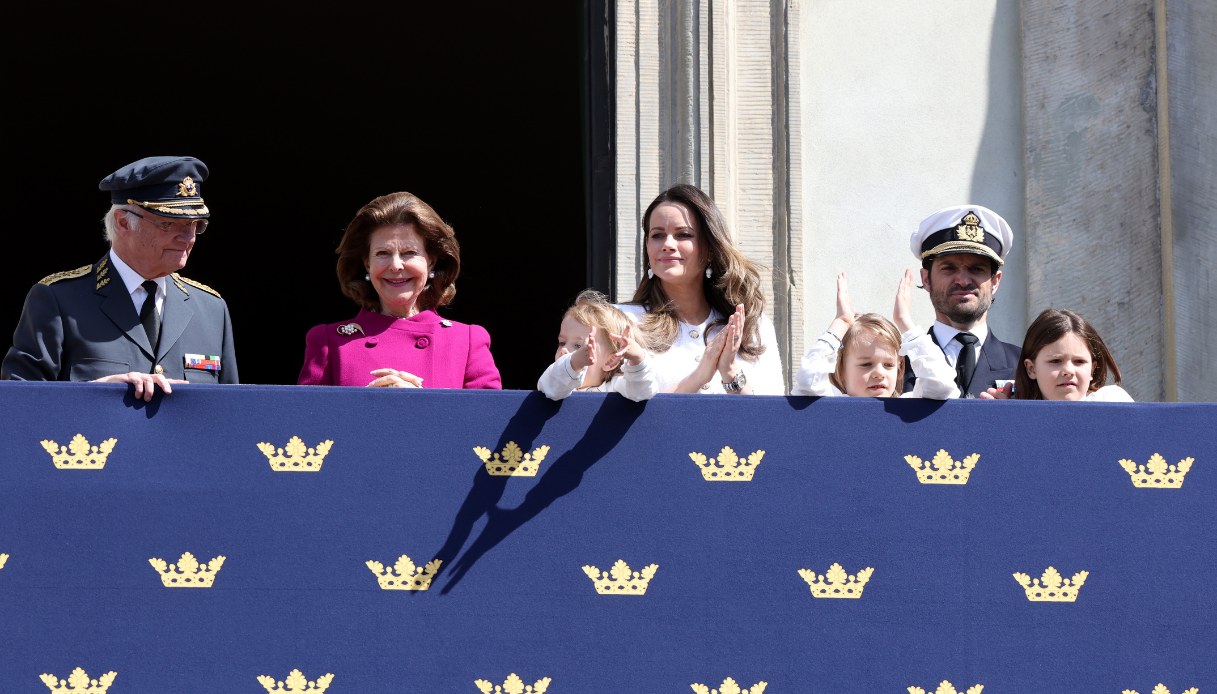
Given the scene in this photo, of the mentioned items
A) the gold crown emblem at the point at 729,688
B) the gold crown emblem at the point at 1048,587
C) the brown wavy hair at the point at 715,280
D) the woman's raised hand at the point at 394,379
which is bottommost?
the gold crown emblem at the point at 729,688

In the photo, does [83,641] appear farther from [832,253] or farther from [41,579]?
[832,253]

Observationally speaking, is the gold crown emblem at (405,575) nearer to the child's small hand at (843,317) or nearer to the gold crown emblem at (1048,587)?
the child's small hand at (843,317)

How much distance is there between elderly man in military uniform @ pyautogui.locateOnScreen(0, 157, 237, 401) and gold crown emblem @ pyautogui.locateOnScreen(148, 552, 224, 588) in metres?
0.68

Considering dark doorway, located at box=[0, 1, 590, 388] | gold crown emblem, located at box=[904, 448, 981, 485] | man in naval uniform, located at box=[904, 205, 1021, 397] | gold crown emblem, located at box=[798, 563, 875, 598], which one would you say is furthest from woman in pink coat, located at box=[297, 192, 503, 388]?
dark doorway, located at box=[0, 1, 590, 388]

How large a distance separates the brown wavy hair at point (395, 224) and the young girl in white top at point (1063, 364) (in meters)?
1.55

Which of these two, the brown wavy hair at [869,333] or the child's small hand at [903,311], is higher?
the child's small hand at [903,311]

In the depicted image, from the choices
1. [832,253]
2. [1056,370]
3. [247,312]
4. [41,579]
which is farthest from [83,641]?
[247,312]

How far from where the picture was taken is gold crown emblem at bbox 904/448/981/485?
402 cm

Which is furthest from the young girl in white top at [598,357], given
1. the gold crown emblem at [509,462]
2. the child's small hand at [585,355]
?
the gold crown emblem at [509,462]

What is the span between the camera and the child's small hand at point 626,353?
3873mm

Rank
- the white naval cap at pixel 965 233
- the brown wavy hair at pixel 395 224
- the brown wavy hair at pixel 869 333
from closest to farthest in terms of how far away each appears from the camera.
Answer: the brown wavy hair at pixel 869 333 < the brown wavy hair at pixel 395 224 < the white naval cap at pixel 965 233

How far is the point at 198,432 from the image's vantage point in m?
3.93

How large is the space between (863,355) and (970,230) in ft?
2.39

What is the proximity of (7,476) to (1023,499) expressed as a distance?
8.05 feet
